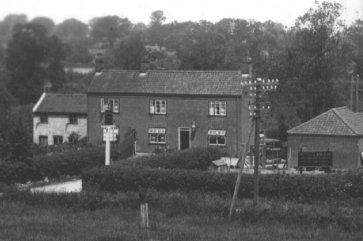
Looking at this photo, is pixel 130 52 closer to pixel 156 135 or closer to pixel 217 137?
pixel 156 135

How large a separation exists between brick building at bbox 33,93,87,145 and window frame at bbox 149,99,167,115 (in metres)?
7.24

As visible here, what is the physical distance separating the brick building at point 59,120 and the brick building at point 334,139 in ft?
70.3

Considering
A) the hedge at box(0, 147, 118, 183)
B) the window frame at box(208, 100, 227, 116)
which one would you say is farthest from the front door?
the hedge at box(0, 147, 118, 183)

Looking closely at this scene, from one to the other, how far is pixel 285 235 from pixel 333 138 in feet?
79.4

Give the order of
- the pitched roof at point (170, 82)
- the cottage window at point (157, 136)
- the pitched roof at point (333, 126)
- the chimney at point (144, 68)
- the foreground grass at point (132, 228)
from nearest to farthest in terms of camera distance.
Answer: the foreground grass at point (132, 228) < the pitched roof at point (333, 126) < the pitched roof at point (170, 82) < the cottage window at point (157, 136) < the chimney at point (144, 68)

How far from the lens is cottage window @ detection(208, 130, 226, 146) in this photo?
49.1 m

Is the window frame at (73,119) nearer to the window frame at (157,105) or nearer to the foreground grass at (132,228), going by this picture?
the window frame at (157,105)

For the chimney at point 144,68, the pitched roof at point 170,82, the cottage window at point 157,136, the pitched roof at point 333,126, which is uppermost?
the chimney at point 144,68

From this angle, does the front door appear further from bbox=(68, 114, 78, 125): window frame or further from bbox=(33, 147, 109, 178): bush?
bbox=(33, 147, 109, 178): bush

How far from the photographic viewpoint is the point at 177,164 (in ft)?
119

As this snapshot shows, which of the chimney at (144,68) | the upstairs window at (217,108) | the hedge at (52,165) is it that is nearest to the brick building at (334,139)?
the upstairs window at (217,108)

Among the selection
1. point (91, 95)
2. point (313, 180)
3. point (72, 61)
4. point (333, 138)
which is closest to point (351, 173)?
point (313, 180)

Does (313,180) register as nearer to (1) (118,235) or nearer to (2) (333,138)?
(1) (118,235)

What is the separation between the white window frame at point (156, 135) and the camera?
5109 cm
